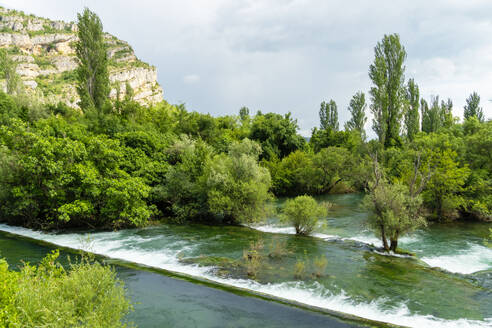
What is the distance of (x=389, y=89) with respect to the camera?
164 feet

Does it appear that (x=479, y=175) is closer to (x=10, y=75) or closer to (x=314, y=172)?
(x=314, y=172)

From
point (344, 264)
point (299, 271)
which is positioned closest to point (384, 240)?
point (344, 264)

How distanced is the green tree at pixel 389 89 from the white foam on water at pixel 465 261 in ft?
105

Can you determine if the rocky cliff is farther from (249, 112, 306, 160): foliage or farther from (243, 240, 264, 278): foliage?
(243, 240, 264, 278): foliage

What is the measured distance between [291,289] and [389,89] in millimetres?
44789

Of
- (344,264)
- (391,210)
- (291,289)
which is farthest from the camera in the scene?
(344,264)

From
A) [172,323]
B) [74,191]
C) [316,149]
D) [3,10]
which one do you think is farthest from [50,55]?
[172,323]

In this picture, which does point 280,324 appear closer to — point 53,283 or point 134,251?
point 53,283

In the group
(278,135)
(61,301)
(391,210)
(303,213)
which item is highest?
(278,135)

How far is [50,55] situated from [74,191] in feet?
625

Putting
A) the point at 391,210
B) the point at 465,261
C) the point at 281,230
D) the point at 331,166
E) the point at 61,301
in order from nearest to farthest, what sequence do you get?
the point at 61,301 → the point at 391,210 → the point at 465,261 → the point at 281,230 → the point at 331,166

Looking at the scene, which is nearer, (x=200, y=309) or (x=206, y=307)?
(x=200, y=309)

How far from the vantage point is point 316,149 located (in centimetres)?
6575

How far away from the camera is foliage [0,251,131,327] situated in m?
6.72
